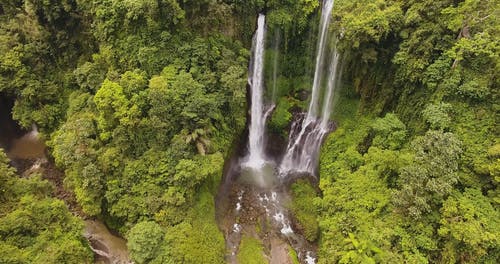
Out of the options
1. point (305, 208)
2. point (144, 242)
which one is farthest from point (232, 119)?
point (144, 242)

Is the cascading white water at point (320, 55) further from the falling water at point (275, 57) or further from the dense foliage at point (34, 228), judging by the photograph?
the dense foliage at point (34, 228)

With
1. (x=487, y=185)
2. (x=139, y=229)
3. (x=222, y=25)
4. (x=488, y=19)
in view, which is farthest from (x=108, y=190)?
(x=488, y=19)

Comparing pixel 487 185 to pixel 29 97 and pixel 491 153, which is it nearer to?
pixel 491 153

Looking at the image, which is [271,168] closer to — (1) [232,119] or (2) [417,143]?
(1) [232,119]

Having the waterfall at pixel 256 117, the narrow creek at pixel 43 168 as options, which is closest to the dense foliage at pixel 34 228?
the narrow creek at pixel 43 168

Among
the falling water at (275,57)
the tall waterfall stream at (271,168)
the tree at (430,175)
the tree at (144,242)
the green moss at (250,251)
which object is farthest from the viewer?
the falling water at (275,57)
